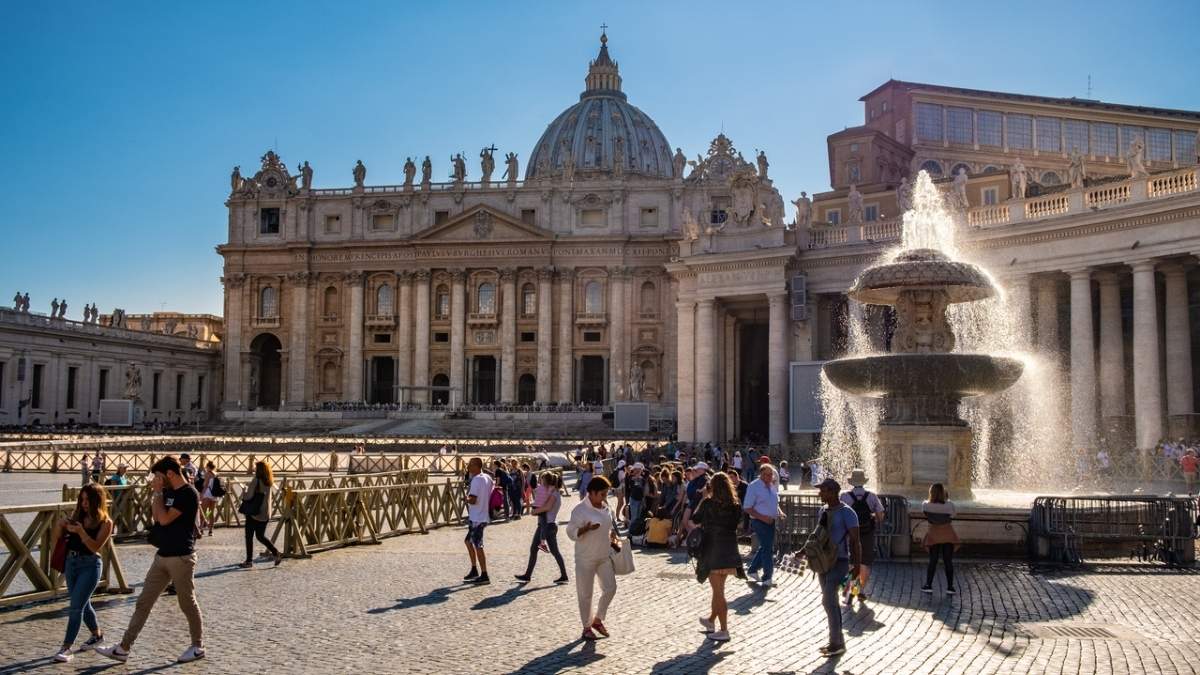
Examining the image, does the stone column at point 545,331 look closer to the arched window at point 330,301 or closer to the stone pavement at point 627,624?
Answer: the arched window at point 330,301

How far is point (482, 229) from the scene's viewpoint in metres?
74.5

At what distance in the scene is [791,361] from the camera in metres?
33.6

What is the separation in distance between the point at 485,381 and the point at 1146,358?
55.2m

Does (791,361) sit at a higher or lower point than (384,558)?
higher

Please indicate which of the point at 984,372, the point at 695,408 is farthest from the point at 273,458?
the point at 984,372

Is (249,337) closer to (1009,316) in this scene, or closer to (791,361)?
(791,361)

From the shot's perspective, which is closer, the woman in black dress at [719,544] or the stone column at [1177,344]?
the woman in black dress at [719,544]

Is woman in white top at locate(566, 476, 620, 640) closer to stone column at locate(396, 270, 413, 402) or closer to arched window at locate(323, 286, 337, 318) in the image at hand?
stone column at locate(396, 270, 413, 402)

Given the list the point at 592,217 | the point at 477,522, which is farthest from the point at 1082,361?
the point at 592,217

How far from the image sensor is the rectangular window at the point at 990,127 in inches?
2258

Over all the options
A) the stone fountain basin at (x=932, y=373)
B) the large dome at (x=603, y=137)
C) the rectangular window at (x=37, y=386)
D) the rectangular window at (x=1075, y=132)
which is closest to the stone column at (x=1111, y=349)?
the stone fountain basin at (x=932, y=373)

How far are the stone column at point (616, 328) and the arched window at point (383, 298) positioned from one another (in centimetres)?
1624

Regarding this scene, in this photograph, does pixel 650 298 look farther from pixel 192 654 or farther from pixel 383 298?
pixel 192 654

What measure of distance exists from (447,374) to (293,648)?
66.5 meters
